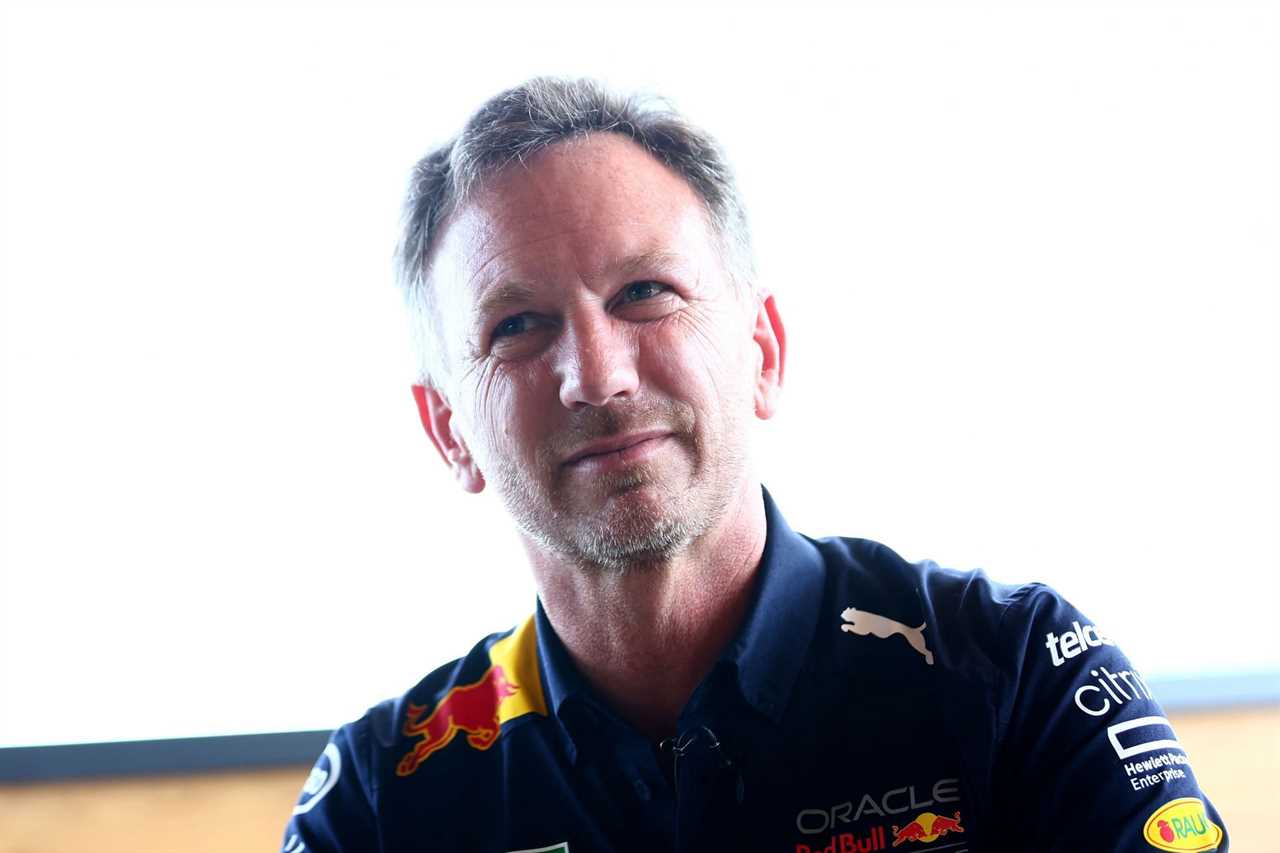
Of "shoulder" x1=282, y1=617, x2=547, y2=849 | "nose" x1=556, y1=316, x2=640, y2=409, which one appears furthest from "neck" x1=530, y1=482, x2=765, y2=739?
"nose" x1=556, y1=316, x2=640, y2=409

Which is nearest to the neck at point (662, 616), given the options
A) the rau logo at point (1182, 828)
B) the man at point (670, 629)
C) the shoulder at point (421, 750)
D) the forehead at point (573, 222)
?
the man at point (670, 629)

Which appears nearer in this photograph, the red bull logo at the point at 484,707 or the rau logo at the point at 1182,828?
the rau logo at the point at 1182,828

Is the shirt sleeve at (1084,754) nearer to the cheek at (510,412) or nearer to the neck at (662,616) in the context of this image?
the neck at (662,616)

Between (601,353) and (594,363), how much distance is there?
16 mm

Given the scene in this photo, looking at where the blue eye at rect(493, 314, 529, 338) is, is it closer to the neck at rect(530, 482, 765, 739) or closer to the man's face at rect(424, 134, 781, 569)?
the man's face at rect(424, 134, 781, 569)

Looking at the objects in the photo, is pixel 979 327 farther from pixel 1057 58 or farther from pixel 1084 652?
pixel 1084 652

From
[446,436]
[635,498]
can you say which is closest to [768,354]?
[635,498]

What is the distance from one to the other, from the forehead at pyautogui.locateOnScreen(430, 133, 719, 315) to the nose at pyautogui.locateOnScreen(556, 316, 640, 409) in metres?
0.07

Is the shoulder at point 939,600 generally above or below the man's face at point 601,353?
below

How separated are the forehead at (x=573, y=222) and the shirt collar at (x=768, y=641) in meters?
0.39

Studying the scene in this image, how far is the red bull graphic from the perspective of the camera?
145 centimetres

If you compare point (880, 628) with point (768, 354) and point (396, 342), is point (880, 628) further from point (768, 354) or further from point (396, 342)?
point (396, 342)

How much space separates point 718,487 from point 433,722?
1.73 ft

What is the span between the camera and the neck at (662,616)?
138 centimetres
